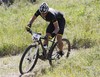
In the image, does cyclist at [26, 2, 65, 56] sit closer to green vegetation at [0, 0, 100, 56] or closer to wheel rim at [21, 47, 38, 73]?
wheel rim at [21, 47, 38, 73]

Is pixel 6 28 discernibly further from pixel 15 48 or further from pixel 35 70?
pixel 35 70

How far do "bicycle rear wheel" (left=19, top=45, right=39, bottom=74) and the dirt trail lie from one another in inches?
6.5

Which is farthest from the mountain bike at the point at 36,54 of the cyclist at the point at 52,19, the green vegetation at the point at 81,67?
the green vegetation at the point at 81,67

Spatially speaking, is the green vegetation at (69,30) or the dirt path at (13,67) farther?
the green vegetation at (69,30)

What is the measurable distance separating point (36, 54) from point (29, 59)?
0.21m

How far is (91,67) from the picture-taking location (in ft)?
21.2

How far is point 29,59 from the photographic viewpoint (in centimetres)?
731

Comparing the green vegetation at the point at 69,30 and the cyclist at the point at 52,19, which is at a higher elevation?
the cyclist at the point at 52,19

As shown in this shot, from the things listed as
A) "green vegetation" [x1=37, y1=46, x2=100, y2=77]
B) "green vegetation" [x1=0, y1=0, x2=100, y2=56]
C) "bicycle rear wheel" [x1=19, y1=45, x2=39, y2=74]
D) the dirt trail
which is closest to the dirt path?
the dirt trail

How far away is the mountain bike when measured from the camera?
7.19 m

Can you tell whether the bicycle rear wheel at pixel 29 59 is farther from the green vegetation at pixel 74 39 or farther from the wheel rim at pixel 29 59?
A: the green vegetation at pixel 74 39

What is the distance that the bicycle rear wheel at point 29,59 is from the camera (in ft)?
23.6

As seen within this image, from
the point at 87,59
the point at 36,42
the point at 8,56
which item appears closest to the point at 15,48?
the point at 8,56

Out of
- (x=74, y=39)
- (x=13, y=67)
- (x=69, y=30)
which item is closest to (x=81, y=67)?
(x=13, y=67)
